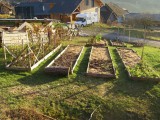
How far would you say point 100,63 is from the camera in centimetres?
1376

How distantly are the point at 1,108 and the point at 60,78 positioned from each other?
3.34 meters

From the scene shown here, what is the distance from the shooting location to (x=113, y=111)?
8.99m

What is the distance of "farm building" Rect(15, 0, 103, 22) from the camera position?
136 ft

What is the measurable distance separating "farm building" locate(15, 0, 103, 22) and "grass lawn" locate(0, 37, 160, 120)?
3040cm

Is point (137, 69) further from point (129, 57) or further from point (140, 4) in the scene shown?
point (140, 4)

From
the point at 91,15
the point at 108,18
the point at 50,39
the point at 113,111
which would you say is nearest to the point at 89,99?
the point at 113,111

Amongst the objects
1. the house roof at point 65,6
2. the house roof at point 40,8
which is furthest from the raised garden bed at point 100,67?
the house roof at point 40,8

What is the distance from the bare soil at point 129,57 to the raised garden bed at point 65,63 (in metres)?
2.74

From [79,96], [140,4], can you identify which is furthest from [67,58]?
[140,4]

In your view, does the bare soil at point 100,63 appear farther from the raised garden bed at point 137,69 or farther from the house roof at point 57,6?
the house roof at point 57,6

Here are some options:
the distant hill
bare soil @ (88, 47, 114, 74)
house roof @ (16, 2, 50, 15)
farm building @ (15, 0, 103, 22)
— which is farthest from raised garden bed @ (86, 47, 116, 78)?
the distant hill

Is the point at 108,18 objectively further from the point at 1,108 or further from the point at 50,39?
the point at 1,108

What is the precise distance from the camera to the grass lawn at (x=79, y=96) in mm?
8844

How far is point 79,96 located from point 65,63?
4.01 metres
